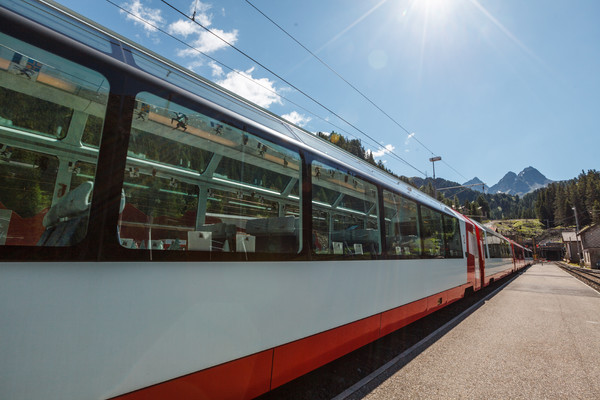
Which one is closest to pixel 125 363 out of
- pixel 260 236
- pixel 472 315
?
pixel 260 236

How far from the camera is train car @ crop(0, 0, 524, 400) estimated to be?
147 centimetres

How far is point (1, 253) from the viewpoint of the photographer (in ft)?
4.27

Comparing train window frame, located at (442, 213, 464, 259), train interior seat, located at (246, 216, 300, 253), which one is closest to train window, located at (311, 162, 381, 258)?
train interior seat, located at (246, 216, 300, 253)

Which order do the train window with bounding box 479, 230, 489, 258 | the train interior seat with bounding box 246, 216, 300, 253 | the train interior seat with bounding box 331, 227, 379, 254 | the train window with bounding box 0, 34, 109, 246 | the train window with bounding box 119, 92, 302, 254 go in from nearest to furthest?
the train window with bounding box 0, 34, 109, 246 < the train window with bounding box 119, 92, 302, 254 < the train interior seat with bounding box 246, 216, 300, 253 < the train interior seat with bounding box 331, 227, 379, 254 < the train window with bounding box 479, 230, 489, 258

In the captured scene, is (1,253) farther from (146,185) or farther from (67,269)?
(146,185)

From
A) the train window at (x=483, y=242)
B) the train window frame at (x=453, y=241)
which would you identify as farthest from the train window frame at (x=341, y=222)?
the train window at (x=483, y=242)

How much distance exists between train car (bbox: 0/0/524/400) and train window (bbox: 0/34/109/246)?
0.01m

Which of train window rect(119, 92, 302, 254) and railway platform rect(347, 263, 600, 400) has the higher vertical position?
train window rect(119, 92, 302, 254)

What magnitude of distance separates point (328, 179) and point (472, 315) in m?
5.98

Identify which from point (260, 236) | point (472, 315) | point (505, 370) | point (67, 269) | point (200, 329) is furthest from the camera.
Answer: point (472, 315)

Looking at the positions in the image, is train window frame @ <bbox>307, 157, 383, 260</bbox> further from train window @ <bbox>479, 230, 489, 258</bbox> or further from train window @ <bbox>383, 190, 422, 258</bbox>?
train window @ <bbox>479, 230, 489, 258</bbox>

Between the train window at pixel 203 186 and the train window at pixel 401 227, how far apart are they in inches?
81.0

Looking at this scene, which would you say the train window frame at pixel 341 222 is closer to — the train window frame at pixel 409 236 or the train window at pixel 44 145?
the train window frame at pixel 409 236

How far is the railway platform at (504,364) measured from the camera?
330 cm
